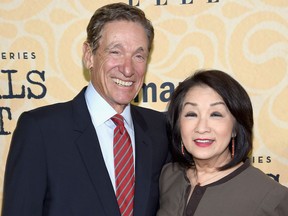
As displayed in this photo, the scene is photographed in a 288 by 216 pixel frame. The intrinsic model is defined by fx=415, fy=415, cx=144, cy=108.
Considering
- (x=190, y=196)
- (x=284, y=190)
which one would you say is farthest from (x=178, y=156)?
(x=284, y=190)

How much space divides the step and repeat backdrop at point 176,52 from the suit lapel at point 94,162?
625 millimetres

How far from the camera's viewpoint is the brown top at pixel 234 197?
136cm

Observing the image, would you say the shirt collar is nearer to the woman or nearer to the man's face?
the man's face

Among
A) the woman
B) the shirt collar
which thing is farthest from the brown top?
the shirt collar

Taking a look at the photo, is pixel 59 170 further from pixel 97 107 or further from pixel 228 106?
pixel 228 106

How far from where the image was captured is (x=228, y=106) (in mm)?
1457

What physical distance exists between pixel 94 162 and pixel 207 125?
0.41 m

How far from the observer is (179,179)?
5.27ft

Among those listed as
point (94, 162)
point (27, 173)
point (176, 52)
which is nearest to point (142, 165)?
point (94, 162)

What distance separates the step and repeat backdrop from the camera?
1954mm

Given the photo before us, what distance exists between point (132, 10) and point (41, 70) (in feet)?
2.43

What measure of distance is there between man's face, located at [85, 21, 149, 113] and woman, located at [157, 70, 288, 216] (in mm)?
206

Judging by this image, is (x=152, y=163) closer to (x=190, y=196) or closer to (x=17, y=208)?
(x=190, y=196)

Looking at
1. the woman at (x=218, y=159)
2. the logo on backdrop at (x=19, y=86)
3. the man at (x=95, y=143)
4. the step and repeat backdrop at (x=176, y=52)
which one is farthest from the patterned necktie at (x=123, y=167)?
the logo on backdrop at (x=19, y=86)
